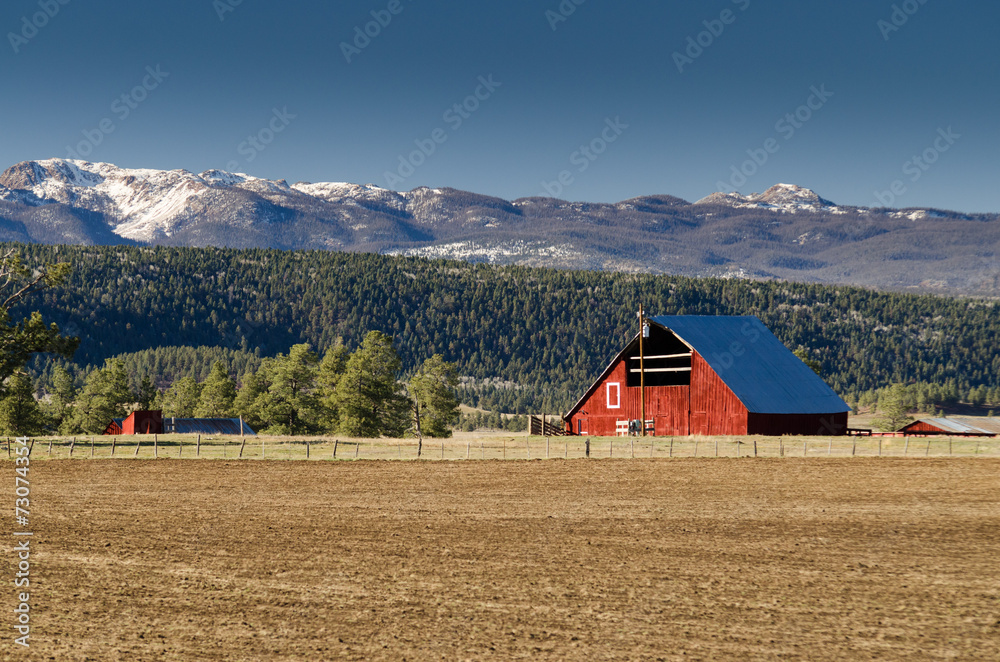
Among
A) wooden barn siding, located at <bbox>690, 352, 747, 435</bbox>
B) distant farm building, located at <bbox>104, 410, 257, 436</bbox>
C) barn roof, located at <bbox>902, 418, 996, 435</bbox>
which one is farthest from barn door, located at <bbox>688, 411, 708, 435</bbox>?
distant farm building, located at <bbox>104, 410, 257, 436</bbox>

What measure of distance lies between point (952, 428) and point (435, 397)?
45.8m

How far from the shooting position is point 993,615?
19.8 meters

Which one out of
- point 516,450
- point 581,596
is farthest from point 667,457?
point 581,596

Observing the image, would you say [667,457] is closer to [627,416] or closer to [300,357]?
[627,416]

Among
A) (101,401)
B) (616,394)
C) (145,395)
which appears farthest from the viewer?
(145,395)

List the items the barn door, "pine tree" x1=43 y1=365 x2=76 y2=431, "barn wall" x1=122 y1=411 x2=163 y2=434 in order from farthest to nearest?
"pine tree" x1=43 y1=365 x2=76 y2=431
"barn wall" x1=122 y1=411 x2=163 y2=434
the barn door

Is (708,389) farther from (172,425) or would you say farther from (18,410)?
(18,410)

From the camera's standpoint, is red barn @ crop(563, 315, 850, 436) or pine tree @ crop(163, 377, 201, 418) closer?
red barn @ crop(563, 315, 850, 436)

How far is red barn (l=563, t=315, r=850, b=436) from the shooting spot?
65688 millimetres

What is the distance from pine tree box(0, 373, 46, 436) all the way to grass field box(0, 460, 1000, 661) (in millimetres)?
57386

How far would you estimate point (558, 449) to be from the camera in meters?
56.8

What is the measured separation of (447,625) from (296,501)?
1820 centimetres

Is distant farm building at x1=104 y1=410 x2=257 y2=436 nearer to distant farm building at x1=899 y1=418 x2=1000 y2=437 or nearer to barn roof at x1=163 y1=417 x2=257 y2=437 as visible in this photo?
barn roof at x1=163 y1=417 x2=257 y2=437

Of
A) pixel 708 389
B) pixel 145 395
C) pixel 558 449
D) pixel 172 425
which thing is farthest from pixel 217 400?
pixel 708 389
